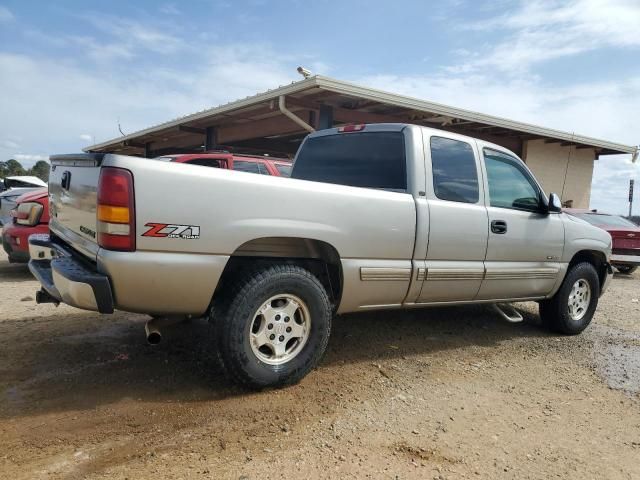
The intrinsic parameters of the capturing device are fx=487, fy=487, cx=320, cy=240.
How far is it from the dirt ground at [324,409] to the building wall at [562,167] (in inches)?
408

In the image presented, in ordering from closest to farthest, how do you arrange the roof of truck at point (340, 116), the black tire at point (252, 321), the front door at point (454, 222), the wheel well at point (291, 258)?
the black tire at point (252, 321)
the wheel well at point (291, 258)
the front door at point (454, 222)
the roof of truck at point (340, 116)

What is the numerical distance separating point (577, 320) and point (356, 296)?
312cm

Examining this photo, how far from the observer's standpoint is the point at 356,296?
143 inches

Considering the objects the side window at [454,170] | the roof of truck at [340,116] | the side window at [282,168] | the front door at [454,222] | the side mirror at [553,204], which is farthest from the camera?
the roof of truck at [340,116]

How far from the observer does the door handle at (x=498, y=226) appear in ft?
14.2

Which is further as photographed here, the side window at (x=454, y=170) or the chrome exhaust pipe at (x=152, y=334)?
the side window at (x=454, y=170)

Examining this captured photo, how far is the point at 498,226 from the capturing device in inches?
172

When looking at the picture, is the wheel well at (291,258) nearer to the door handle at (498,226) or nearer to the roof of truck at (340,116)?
the door handle at (498,226)

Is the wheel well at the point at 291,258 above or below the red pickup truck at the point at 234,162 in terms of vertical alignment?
below

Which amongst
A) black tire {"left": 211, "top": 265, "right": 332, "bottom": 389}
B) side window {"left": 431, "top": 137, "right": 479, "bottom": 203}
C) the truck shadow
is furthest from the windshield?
black tire {"left": 211, "top": 265, "right": 332, "bottom": 389}

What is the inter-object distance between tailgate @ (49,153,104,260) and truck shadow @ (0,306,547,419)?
92cm

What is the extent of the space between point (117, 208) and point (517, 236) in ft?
11.5

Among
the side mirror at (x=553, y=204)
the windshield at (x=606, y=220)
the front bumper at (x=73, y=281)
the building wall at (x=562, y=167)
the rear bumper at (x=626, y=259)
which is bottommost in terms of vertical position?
the rear bumper at (x=626, y=259)

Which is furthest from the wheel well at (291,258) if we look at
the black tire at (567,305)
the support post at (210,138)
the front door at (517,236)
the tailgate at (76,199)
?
the support post at (210,138)
